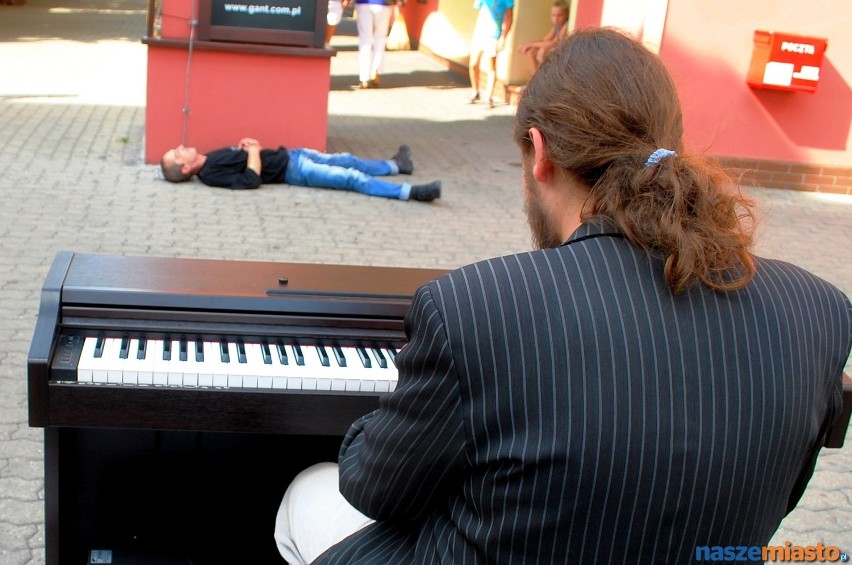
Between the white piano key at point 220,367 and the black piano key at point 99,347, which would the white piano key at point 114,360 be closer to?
the black piano key at point 99,347

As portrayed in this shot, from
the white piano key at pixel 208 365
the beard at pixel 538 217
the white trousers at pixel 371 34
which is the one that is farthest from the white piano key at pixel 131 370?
the white trousers at pixel 371 34

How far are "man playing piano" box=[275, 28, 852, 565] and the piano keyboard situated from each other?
52 cm

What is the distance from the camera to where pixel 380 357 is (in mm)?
2256

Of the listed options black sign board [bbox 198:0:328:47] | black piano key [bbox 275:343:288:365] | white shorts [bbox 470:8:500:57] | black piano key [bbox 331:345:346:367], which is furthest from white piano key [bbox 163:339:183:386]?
white shorts [bbox 470:8:500:57]

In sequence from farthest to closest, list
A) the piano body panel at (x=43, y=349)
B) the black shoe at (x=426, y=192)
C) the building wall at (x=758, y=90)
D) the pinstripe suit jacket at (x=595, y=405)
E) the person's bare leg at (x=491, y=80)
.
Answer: the person's bare leg at (x=491, y=80) < the building wall at (x=758, y=90) < the black shoe at (x=426, y=192) < the piano body panel at (x=43, y=349) < the pinstripe suit jacket at (x=595, y=405)

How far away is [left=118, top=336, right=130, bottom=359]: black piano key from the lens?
2.09 meters

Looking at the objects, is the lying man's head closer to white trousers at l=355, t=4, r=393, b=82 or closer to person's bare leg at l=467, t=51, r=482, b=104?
white trousers at l=355, t=4, r=393, b=82

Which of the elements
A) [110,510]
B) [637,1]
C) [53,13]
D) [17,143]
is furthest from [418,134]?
[53,13]

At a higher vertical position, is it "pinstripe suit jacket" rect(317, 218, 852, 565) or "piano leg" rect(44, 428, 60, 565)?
"pinstripe suit jacket" rect(317, 218, 852, 565)

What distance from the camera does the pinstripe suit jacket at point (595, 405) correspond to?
4.60ft

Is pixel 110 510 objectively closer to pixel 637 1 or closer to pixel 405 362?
pixel 405 362

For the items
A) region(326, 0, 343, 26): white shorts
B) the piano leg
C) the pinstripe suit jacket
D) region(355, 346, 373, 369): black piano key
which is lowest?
the piano leg

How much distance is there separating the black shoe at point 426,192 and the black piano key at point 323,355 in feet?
17.8

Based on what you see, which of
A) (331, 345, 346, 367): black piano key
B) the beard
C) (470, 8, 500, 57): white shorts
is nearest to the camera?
the beard
